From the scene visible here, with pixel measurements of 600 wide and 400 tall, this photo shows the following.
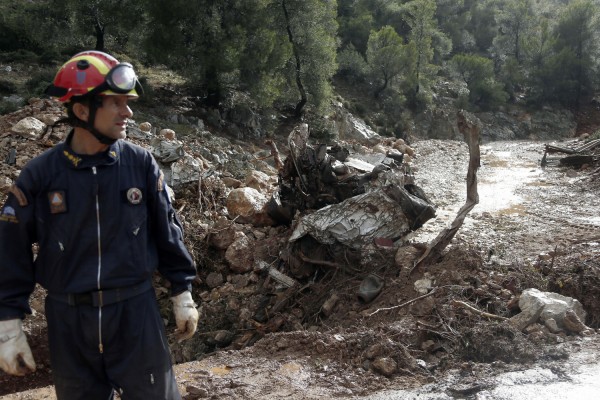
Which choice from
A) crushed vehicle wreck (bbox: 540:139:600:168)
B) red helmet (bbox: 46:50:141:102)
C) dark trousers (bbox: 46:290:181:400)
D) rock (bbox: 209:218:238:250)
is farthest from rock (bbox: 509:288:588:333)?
crushed vehicle wreck (bbox: 540:139:600:168)

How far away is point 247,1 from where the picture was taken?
16.1m

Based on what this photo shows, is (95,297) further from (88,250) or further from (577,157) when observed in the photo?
(577,157)

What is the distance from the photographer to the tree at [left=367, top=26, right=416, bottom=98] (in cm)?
2894

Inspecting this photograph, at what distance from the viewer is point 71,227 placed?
209 cm

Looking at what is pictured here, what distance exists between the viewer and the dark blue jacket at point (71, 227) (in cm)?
208

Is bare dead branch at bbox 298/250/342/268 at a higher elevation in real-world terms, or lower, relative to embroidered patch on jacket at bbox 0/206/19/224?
lower

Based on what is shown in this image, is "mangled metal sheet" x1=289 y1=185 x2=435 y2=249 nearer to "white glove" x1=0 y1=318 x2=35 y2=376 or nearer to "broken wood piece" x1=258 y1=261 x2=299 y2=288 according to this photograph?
"broken wood piece" x1=258 y1=261 x2=299 y2=288

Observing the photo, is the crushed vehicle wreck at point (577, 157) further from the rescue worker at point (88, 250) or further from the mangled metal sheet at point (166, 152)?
the rescue worker at point (88, 250)

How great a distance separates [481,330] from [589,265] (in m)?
1.59

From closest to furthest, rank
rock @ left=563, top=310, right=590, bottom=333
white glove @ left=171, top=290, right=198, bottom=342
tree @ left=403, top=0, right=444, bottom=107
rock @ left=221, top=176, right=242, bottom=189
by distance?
white glove @ left=171, top=290, right=198, bottom=342 → rock @ left=563, top=310, right=590, bottom=333 → rock @ left=221, top=176, right=242, bottom=189 → tree @ left=403, top=0, right=444, bottom=107

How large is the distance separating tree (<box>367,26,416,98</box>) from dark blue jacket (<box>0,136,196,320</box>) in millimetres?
28501

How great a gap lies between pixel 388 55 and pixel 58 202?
28.8m

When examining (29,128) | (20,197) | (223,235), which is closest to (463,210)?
(223,235)

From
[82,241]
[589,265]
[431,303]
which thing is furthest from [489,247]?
[82,241]
